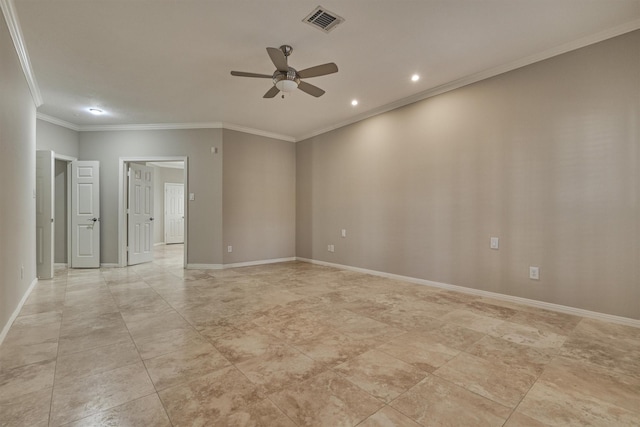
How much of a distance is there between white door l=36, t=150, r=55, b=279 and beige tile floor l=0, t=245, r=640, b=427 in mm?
1382

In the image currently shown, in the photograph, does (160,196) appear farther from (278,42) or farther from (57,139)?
(278,42)

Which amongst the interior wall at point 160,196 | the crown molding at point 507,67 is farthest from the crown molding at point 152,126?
the interior wall at point 160,196

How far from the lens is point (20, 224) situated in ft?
10.2

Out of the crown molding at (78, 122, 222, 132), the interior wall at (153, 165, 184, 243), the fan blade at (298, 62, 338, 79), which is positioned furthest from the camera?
the interior wall at (153, 165, 184, 243)

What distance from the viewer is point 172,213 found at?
32.2 ft

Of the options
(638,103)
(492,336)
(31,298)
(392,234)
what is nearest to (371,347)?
(492,336)

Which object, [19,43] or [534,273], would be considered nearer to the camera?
[19,43]

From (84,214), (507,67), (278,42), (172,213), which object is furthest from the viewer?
(172,213)

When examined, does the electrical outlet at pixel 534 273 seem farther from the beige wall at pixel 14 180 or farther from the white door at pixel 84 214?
the white door at pixel 84 214

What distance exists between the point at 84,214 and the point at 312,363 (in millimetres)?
5612

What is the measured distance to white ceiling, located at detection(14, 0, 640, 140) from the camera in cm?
243

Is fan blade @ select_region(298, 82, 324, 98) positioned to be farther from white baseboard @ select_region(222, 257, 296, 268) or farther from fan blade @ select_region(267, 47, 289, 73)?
white baseboard @ select_region(222, 257, 296, 268)

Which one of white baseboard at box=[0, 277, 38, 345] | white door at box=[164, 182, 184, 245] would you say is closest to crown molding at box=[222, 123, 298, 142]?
white baseboard at box=[0, 277, 38, 345]

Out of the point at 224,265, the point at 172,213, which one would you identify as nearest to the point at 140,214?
the point at 224,265
